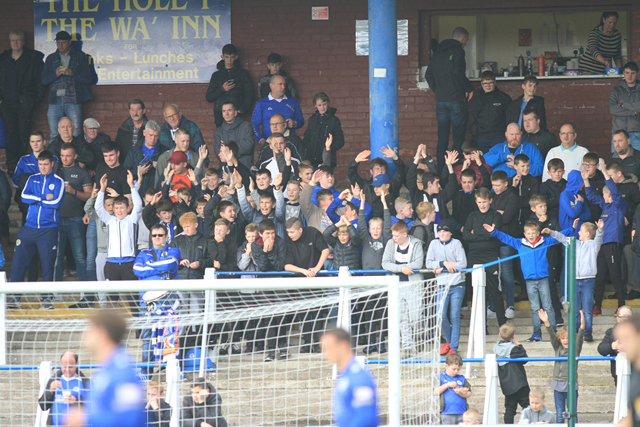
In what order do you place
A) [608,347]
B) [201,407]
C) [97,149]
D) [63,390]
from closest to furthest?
1. [63,390]
2. [201,407]
3. [608,347]
4. [97,149]

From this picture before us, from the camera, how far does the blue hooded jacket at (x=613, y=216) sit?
9531 mm

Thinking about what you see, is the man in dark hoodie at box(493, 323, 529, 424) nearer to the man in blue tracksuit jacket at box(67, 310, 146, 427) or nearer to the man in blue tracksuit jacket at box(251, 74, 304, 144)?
the man in blue tracksuit jacket at box(67, 310, 146, 427)

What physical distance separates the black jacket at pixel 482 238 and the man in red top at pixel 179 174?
3317mm

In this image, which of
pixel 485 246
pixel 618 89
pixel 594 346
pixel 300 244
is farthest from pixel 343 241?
pixel 618 89

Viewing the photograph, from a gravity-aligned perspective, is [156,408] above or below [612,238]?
below

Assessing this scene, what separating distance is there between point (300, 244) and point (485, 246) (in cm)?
206

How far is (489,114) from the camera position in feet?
37.6

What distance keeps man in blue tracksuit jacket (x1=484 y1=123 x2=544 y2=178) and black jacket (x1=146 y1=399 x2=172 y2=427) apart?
530 centimetres

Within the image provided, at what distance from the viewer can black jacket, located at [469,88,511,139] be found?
1145 centimetres

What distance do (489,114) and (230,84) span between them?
3734 millimetres

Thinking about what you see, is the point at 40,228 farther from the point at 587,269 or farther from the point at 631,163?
the point at 631,163

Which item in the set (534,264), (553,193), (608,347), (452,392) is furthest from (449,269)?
(553,193)

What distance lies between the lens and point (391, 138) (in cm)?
1059

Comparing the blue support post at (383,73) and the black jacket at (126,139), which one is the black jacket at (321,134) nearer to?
the blue support post at (383,73)
